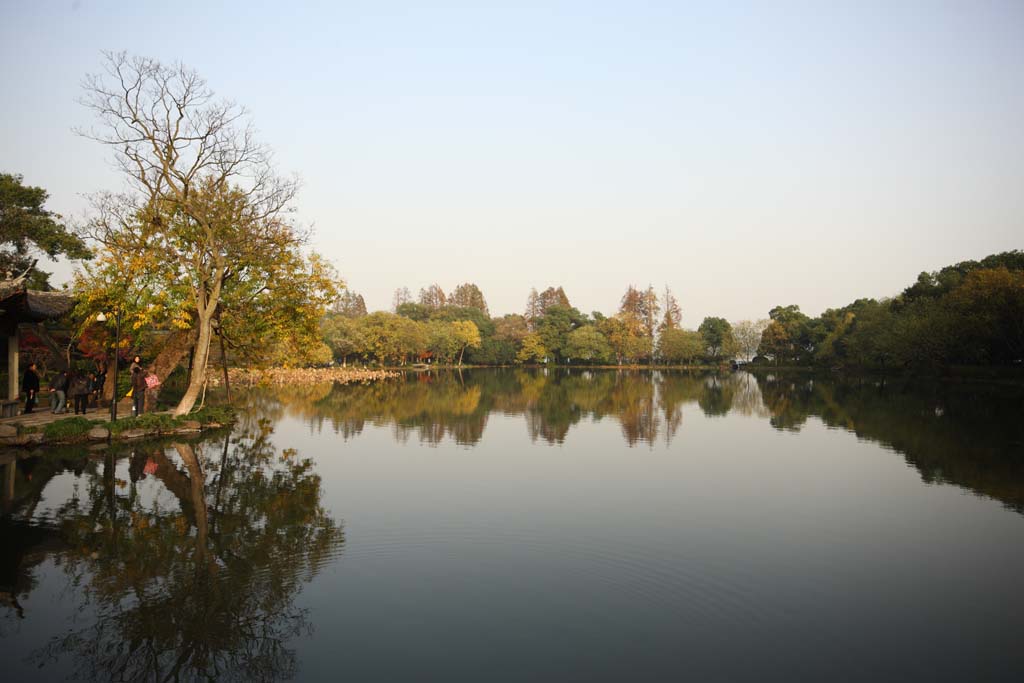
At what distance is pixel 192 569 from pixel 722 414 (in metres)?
26.9

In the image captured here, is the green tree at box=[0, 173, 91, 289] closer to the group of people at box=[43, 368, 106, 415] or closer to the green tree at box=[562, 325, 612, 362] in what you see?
the group of people at box=[43, 368, 106, 415]

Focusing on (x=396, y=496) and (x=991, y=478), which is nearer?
(x=396, y=496)

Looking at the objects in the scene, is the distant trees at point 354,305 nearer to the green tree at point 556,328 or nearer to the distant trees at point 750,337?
the green tree at point 556,328

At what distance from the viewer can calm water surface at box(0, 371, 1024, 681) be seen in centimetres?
651

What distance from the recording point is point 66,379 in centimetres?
2180

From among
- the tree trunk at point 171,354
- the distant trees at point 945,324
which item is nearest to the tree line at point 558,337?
the distant trees at point 945,324

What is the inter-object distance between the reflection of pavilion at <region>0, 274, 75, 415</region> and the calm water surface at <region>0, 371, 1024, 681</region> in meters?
5.97

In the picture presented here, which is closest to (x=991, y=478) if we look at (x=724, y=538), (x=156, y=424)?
(x=724, y=538)

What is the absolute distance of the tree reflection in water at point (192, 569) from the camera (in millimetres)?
6301

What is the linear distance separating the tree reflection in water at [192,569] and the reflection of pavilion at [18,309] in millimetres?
8151

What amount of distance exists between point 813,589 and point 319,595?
6362mm

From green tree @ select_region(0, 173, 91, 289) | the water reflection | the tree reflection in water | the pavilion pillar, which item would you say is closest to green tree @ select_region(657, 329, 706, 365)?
the water reflection

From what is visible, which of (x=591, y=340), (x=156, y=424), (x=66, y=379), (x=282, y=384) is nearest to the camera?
(x=156, y=424)

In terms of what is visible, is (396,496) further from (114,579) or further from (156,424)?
(156,424)
